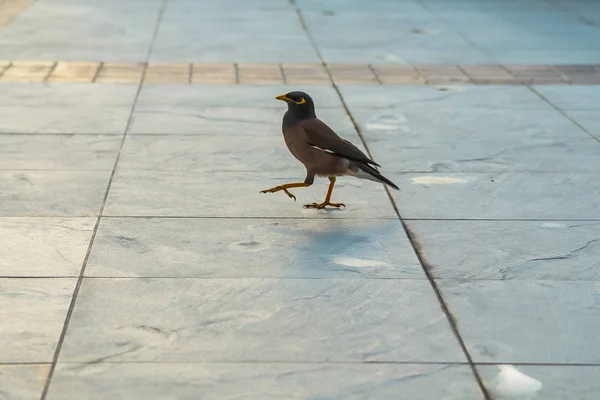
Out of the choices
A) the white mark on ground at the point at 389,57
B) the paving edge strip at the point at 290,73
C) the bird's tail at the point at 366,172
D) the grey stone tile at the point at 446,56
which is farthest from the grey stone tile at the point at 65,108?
the grey stone tile at the point at 446,56

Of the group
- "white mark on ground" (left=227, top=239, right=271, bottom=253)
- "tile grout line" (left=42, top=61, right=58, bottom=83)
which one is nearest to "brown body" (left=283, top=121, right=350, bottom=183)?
"white mark on ground" (left=227, top=239, right=271, bottom=253)

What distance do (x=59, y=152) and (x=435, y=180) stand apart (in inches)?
104

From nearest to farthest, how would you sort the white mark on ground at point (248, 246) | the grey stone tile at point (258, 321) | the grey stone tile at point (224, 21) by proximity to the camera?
the grey stone tile at point (258, 321) → the white mark on ground at point (248, 246) → the grey stone tile at point (224, 21)

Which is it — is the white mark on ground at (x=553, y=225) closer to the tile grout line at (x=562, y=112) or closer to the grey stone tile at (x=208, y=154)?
the grey stone tile at (x=208, y=154)

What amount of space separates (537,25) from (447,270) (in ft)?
29.2

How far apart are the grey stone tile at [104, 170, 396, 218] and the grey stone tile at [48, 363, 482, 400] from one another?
6.42 feet

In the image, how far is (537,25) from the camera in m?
13.2

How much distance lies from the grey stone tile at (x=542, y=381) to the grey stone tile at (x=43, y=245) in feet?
7.02

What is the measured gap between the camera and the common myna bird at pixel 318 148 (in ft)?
18.7

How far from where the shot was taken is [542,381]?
3.91m

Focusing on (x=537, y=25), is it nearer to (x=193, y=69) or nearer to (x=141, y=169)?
(x=193, y=69)

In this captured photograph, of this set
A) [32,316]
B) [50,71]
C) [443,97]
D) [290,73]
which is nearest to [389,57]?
[290,73]

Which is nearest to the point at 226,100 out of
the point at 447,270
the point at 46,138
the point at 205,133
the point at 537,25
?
the point at 205,133

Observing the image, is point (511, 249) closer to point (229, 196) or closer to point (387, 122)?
point (229, 196)
